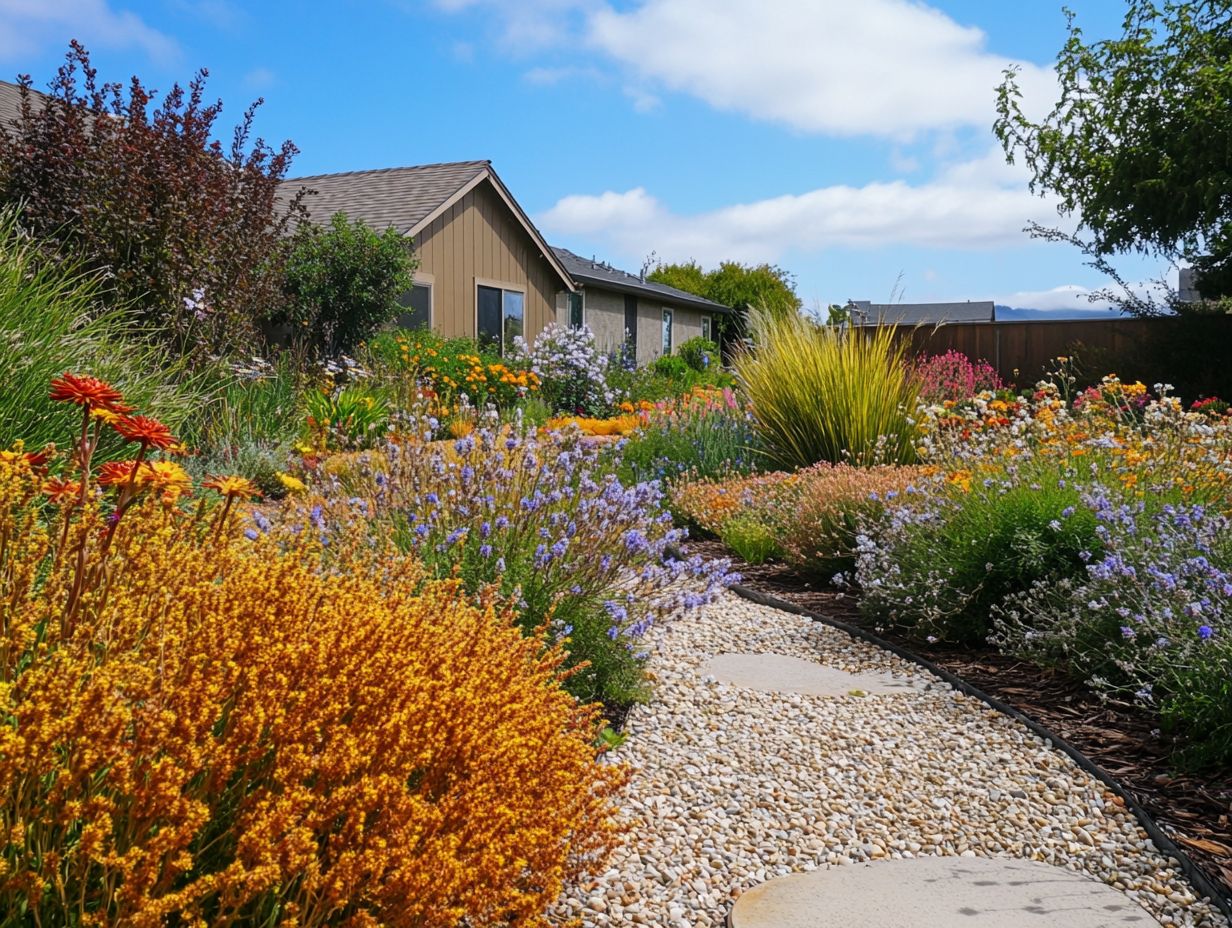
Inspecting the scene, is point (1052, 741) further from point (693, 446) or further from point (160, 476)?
point (693, 446)

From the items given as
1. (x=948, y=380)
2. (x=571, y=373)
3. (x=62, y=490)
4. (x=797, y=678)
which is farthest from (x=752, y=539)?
(x=571, y=373)

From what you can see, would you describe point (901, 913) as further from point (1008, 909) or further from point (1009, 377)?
point (1009, 377)

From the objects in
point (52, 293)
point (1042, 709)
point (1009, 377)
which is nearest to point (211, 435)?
point (52, 293)

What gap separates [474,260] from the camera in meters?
20.0

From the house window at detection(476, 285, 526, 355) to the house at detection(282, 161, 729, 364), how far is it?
0.8 inches

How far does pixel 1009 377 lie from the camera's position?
20875 mm

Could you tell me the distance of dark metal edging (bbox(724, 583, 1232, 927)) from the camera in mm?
2871

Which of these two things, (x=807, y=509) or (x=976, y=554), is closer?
(x=976, y=554)

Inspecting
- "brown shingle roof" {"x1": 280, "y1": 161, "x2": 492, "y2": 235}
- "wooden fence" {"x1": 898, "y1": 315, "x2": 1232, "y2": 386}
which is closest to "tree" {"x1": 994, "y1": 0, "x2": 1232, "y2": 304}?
"wooden fence" {"x1": 898, "y1": 315, "x2": 1232, "y2": 386}

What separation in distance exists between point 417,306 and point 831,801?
16276mm

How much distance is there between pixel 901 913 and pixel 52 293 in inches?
231

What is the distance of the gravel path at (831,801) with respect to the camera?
2.85 metres

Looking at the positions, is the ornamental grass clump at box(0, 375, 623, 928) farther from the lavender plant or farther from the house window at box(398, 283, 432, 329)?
the house window at box(398, 283, 432, 329)

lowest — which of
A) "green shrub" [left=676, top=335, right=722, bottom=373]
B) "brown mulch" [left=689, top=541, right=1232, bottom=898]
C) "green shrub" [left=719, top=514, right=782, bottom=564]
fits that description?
"brown mulch" [left=689, top=541, right=1232, bottom=898]
